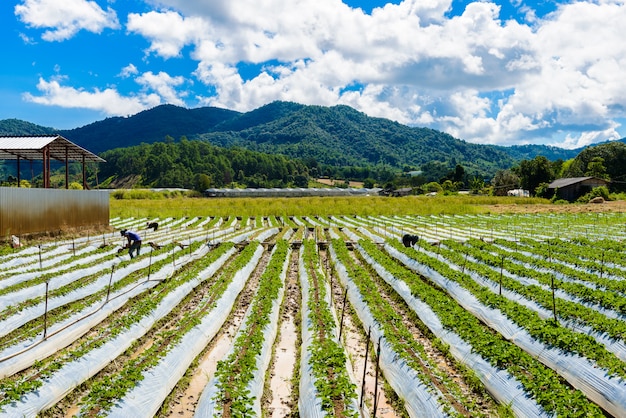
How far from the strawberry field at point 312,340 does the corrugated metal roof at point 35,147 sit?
9426 mm

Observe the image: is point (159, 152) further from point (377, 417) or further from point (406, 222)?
point (377, 417)

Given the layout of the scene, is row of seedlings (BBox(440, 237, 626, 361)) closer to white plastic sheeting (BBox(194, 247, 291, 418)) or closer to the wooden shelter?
white plastic sheeting (BBox(194, 247, 291, 418))

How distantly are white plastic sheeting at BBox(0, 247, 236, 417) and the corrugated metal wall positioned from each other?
13061 millimetres

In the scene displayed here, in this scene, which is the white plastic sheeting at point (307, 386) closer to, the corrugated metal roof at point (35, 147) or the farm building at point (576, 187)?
the corrugated metal roof at point (35, 147)

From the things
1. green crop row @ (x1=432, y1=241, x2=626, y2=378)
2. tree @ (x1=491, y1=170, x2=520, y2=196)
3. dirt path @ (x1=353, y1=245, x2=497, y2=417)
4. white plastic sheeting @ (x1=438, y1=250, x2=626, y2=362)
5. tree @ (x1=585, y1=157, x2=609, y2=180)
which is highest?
tree @ (x1=585, y1=157, x2=609, y2=180)

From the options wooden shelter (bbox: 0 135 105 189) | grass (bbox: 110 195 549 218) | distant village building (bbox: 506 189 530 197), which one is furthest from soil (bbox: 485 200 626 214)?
wooden shelter (bbox: 0 135 105 189)

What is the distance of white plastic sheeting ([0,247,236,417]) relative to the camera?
598cm

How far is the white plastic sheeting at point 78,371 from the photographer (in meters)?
5.98

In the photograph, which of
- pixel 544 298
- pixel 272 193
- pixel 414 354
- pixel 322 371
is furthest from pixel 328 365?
pixel 272 193

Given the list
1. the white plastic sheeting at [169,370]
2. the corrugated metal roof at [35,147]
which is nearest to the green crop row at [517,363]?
the white plastic sheeting at [169,370]

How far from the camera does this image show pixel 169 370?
7312 millimetres

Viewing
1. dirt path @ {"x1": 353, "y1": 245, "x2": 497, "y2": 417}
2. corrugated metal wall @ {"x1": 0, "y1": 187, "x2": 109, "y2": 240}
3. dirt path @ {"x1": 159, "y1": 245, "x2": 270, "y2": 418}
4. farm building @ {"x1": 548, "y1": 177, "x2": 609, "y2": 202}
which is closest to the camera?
dirt path @ {"x1": 353, "y1": 245, "x2": 497, "y2": 417}

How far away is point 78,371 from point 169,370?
4.69 ft

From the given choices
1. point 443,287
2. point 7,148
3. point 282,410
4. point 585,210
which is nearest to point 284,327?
point 282,410
